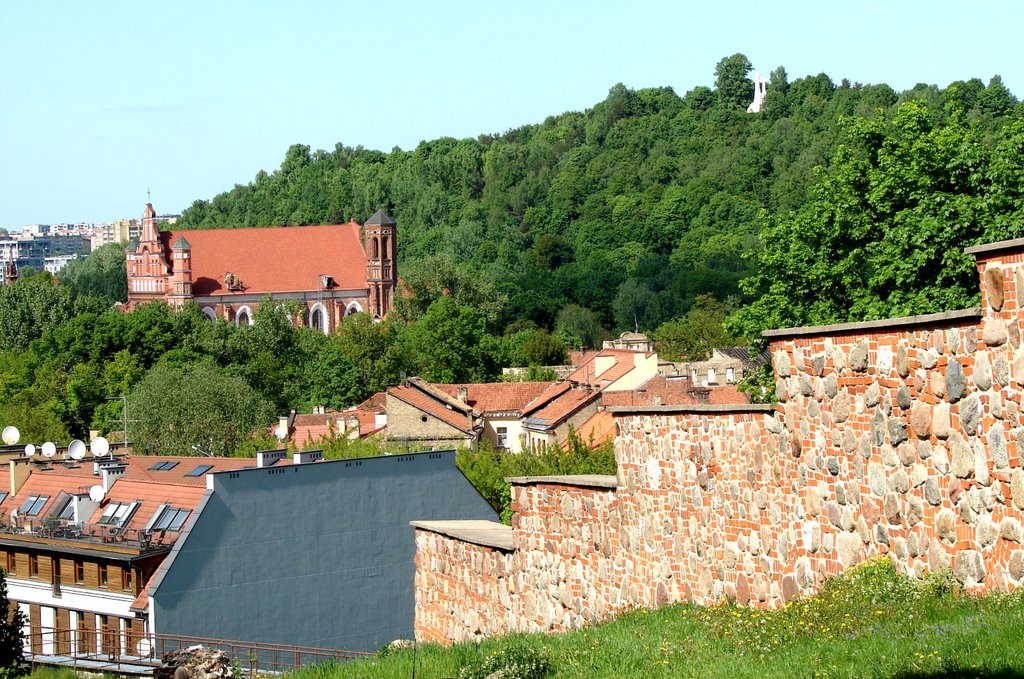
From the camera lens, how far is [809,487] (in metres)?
11.3

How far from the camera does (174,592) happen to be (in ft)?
89.0

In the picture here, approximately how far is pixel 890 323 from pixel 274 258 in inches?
5431

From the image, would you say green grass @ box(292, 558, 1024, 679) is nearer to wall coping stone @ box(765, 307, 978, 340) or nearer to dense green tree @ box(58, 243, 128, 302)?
wall coping stone @ box(765, 307, 978, 340)

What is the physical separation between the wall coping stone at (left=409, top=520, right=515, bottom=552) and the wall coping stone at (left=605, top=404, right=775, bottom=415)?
246cm

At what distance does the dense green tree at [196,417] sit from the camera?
62875 millimetres

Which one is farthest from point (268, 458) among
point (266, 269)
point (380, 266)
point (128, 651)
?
point (266, 269)

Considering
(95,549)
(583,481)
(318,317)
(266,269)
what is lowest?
(95,549)

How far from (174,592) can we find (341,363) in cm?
6614

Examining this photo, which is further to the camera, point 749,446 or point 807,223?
point 807,223

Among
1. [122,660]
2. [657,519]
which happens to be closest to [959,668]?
[657,519]

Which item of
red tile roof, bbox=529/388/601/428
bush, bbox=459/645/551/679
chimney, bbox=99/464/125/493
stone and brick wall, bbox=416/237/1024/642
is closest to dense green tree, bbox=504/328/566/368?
red tile roof, bbox=529/388/601/428

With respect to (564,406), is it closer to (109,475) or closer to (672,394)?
(672,394)

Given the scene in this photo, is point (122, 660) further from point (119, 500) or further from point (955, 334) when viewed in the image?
point (955, 334)

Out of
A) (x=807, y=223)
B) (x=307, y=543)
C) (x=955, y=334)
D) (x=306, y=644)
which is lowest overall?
(x=306, y=644)
